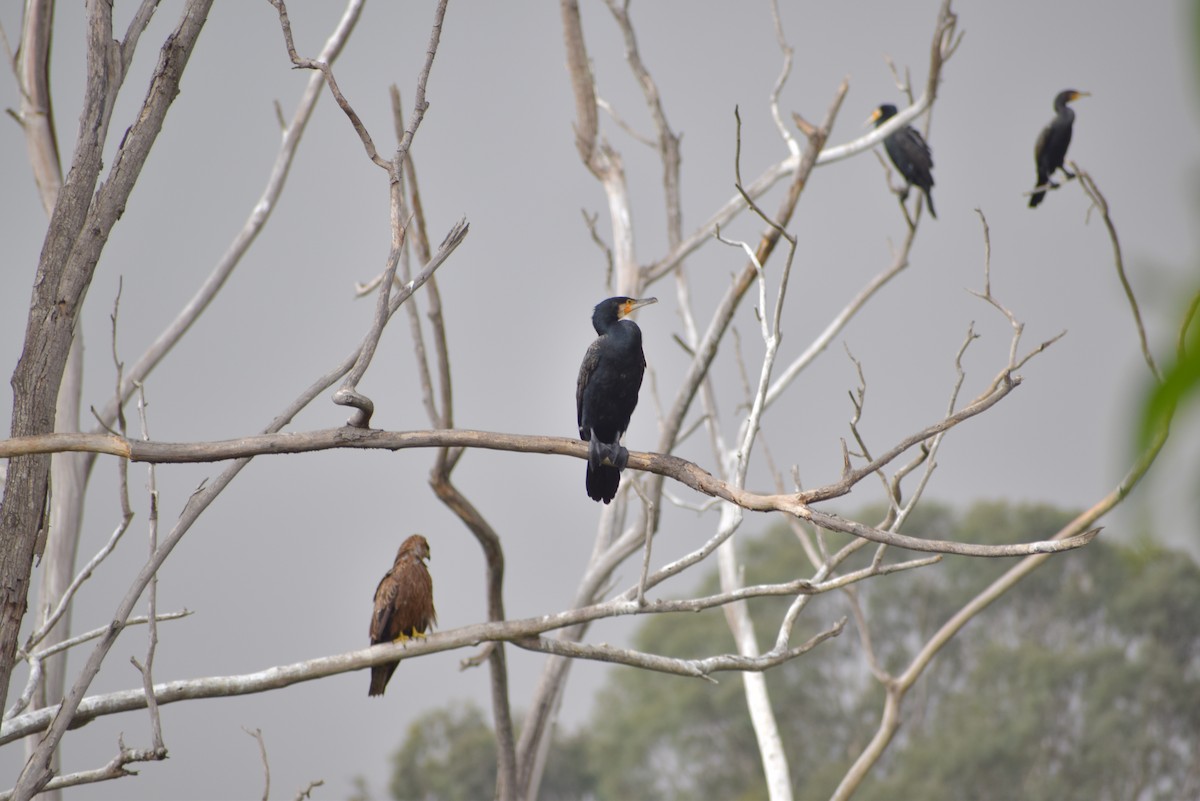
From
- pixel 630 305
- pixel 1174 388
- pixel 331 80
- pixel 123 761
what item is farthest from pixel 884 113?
pixel 1174 388

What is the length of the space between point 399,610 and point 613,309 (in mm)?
1665

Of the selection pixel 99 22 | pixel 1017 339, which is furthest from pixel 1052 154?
pixel 99 22

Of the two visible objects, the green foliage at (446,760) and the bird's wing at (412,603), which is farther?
the green foliage at (446,760)

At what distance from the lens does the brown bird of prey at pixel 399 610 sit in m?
4.91

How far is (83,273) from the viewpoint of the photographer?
3.02 meters

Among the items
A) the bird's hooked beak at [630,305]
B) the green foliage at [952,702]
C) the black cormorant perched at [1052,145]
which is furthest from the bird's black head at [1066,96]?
the green foliage at [952,702]

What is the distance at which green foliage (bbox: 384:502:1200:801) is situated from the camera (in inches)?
686

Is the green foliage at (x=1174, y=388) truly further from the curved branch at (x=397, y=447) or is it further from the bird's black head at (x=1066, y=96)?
the bird's black head at (x=1066, y=96)

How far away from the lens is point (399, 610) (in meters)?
4.92

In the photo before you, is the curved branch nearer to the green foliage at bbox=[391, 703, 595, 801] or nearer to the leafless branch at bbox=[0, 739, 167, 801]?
the leafless branch at bbox=[0, 739, 167, 801]

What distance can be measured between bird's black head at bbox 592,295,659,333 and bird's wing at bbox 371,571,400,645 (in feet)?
5.13

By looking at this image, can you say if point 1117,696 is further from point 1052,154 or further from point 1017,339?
point 1017,339

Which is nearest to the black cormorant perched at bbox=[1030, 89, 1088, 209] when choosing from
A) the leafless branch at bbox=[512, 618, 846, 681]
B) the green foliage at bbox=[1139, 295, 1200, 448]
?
the leafless branch at bbox=[512, 618, 846, 681]

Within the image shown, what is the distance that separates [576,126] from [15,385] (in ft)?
13.1
